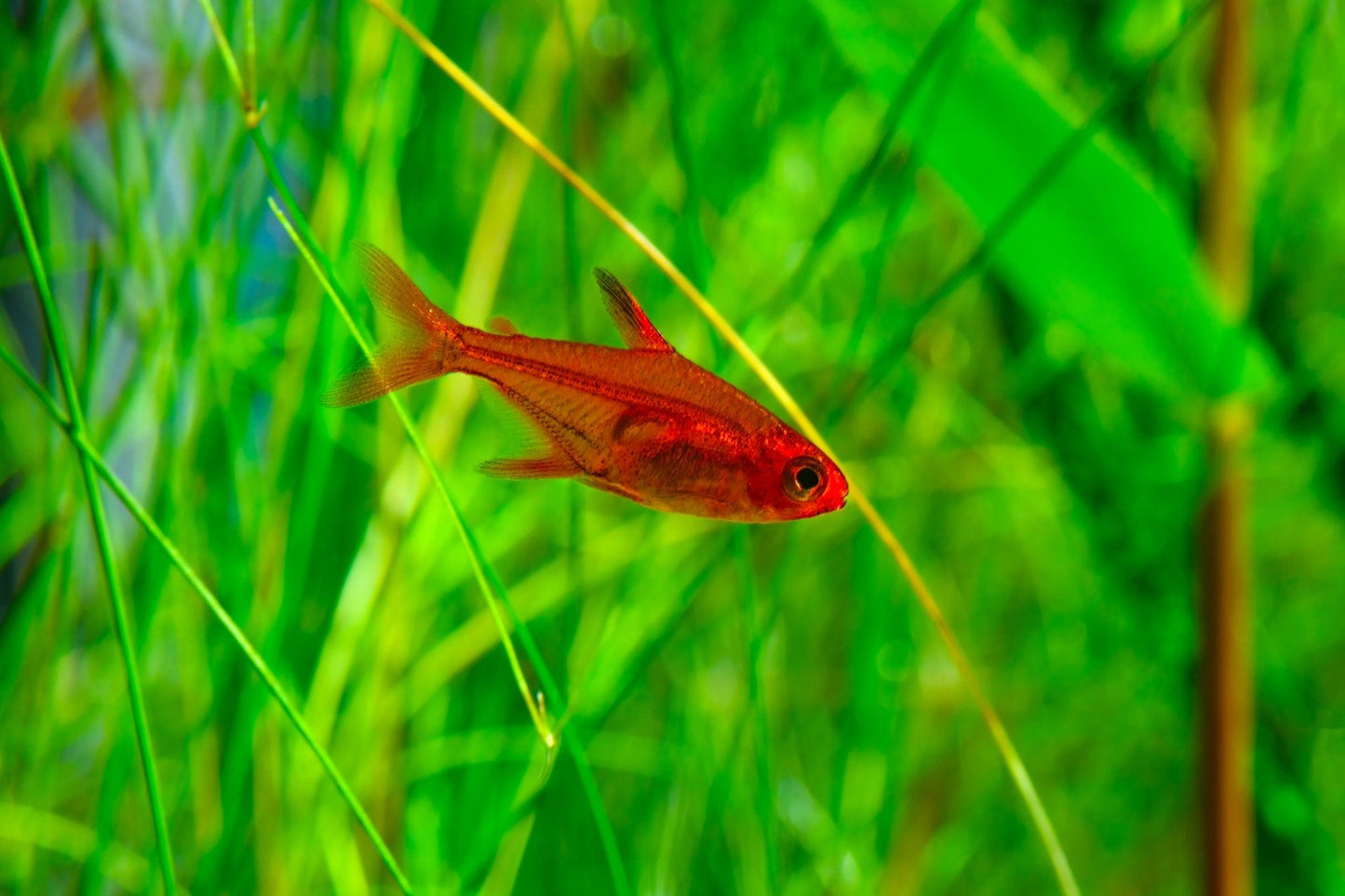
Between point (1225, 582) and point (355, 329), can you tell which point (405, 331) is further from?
point (1225, 582)

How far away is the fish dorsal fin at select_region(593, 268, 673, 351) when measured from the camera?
27cm

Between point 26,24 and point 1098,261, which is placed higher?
point 26,24

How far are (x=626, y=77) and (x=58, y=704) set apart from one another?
834mm

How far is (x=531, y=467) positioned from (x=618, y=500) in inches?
32.6

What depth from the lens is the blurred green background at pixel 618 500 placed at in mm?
503

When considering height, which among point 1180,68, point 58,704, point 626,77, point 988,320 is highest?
point 1180,68

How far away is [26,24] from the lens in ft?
2.14

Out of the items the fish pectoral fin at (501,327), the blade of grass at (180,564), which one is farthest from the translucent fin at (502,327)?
the blade of grass at (180,564)

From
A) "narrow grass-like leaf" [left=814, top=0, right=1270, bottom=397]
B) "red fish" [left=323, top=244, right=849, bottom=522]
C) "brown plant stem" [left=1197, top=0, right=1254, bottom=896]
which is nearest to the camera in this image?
"red fish" [left=323, top=244, right=849, bottom=522]

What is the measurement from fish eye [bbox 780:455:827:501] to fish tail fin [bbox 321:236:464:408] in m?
0.09

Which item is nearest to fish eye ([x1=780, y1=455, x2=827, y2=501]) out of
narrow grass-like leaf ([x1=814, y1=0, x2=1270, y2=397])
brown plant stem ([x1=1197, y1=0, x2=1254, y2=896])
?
narrow grass-like leaf ([x1=814, y1=0, x2=1270, y2=397])

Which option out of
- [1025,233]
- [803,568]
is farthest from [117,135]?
[803,568]

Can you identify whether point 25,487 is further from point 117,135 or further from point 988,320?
point 988,320

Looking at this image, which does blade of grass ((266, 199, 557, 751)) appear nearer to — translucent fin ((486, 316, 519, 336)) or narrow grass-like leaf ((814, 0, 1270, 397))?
translucent fin ((486, 316, 519, 336))
